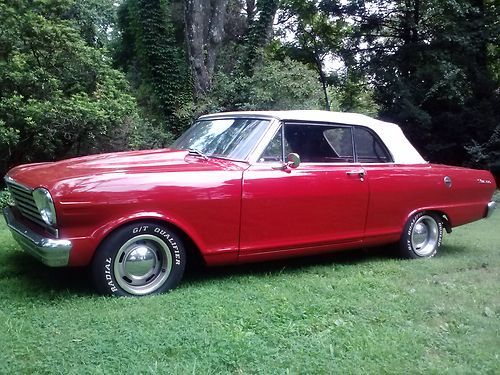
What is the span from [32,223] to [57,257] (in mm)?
709

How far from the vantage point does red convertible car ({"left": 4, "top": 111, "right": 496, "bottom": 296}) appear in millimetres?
3920

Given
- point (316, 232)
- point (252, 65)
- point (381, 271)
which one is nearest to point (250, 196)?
point (316, 232)

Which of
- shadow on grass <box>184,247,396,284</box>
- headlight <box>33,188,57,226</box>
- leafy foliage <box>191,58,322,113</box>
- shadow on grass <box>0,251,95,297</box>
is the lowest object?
shadow on grass <box>0,251,95,297</box>

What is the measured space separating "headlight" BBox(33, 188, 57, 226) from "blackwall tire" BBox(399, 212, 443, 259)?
3.66 m

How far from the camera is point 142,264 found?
13.5 ft

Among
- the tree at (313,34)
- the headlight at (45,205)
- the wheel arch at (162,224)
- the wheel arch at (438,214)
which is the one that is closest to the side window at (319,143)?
the wheel arch at (438,214)

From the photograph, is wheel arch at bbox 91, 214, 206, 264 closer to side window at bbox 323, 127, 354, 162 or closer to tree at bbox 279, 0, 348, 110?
side window at bbox 323, 127, 354, 162

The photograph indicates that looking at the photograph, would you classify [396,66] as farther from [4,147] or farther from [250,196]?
[250,196]

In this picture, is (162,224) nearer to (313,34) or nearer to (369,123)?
(369,123)

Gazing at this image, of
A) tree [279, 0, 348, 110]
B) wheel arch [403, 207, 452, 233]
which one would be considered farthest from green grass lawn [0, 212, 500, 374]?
tree [279, 0, 348, 110]

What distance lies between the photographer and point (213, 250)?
4.39 m

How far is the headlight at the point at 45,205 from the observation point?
3.77 m

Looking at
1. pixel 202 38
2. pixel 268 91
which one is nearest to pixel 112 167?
pixel 268 91

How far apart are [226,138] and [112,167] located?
49.2 inches
